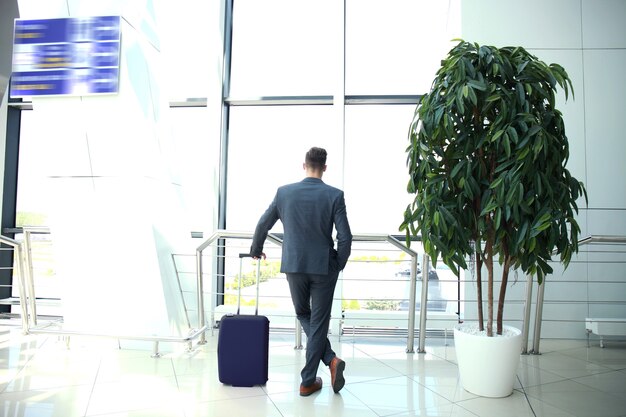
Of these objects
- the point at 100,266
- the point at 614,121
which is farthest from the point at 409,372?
the point at 614,121

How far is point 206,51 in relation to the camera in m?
5.06

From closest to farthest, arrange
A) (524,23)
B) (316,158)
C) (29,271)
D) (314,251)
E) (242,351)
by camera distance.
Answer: (314,251) < (316,158) < (242,351) < (29,271) < (524,23)

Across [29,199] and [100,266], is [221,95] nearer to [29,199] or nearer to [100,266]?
[100,266]

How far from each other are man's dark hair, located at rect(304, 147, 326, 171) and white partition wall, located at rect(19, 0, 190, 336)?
163 cm

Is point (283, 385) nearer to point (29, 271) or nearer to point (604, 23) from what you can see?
point (29, 271)

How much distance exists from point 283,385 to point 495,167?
194 centimetres

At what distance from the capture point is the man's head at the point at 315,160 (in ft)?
8.89

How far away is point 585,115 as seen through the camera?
4.40 meters

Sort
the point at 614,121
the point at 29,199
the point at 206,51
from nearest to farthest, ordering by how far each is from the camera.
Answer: the point at 614,121
the point at 206,51
the point at 29,199

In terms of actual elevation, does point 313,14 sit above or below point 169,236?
above

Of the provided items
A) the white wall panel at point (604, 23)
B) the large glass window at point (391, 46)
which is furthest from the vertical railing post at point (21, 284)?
the white wall panel at point (604, 23)

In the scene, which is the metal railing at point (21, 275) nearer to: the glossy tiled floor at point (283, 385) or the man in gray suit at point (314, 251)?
the glossy tiled floor at point (283, 385)

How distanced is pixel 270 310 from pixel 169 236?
145cm

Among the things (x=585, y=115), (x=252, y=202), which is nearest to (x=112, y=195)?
(x=252, y=202)
